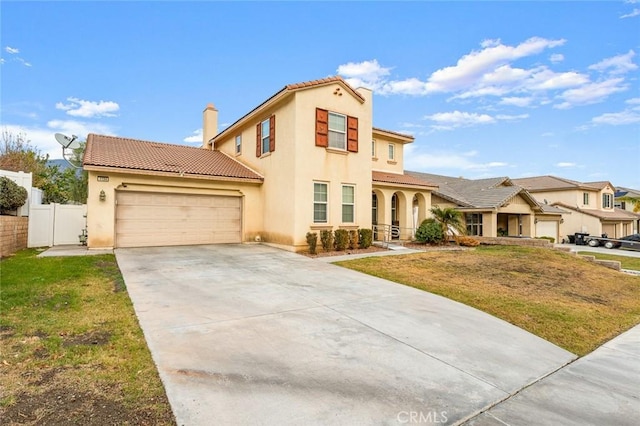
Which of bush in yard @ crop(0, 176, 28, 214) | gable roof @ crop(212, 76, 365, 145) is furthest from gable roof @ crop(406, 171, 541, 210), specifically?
bush in yard @ crop(0, 176, 28, 214)

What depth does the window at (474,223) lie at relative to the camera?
2180 cm

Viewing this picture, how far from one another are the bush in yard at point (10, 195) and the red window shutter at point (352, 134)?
12346 mm

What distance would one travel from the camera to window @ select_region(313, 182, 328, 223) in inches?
538

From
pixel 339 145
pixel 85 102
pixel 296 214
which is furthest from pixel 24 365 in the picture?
pixel 85 102

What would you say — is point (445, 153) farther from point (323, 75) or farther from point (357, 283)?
point (357, 283)

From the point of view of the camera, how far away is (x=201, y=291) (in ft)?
23.0

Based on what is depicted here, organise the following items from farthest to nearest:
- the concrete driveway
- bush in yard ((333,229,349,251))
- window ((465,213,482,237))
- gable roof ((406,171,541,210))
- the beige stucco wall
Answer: window ((465,213,482,237)) < gable roof ((406,171,541,210)) < bush in yard ((333,229,349,251)) < the beige stucco wall < the concrete driveway

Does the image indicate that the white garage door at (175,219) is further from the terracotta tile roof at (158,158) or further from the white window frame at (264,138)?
the white window frame at (264,138)

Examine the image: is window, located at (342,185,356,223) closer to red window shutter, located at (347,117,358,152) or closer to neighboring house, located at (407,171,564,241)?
red window shutter, located at (347,117,358,152)

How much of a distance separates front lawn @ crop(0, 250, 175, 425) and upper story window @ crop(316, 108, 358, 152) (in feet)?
30.5

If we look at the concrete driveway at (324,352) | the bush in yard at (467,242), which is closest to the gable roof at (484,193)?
the bush in yard at (467,242)

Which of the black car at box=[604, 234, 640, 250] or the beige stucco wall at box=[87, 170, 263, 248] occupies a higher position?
the beige stucco wall at box=[87, 170, 263, 248]

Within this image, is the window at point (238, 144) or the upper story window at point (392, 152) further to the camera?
the upper story window at point (392, 152)

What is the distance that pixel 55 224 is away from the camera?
13695 millimetres
